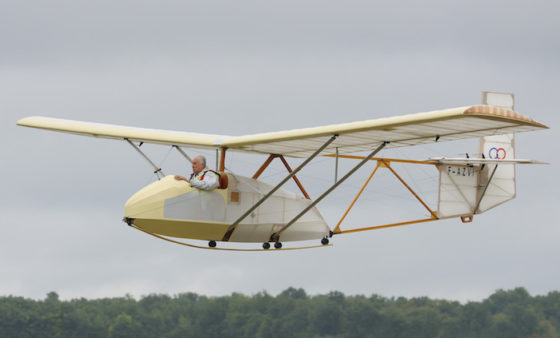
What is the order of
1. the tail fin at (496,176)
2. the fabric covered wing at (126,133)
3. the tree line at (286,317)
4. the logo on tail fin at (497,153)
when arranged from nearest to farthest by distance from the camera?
the fabric covered wing at (126,133), the tail fin at (496,176), the logo on tail fin at (497,153), the tree line at (286,317)

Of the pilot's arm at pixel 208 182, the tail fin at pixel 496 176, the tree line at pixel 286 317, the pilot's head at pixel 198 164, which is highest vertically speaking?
the tail fin at pixel 496 176

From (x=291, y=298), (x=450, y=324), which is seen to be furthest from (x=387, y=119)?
(x=291, y=298)

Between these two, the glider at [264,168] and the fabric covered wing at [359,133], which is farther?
the glider at [264,168]

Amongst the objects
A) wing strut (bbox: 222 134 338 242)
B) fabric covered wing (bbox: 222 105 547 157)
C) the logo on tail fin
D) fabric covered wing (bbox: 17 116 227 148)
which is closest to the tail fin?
the logo on tail fin

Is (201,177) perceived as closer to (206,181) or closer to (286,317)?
(206,181)

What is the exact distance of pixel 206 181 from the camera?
27875mm

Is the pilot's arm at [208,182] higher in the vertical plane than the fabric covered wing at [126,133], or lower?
lower

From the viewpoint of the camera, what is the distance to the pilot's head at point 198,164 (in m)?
28.2

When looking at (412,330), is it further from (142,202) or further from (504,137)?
(142,202)

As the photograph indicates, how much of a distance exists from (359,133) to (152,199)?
16.7 ft

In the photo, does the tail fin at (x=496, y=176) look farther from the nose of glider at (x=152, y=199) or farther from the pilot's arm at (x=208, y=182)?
the nose of glider at (x=152, y=199)

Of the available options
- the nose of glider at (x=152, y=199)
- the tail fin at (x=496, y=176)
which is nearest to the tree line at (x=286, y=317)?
the tail fin at (x=496, y=176)

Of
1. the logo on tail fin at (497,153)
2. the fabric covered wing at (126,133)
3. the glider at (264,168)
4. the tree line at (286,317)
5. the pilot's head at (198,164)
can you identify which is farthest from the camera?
the tree line at (286,317)

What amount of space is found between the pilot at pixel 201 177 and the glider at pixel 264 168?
0.16 metres
